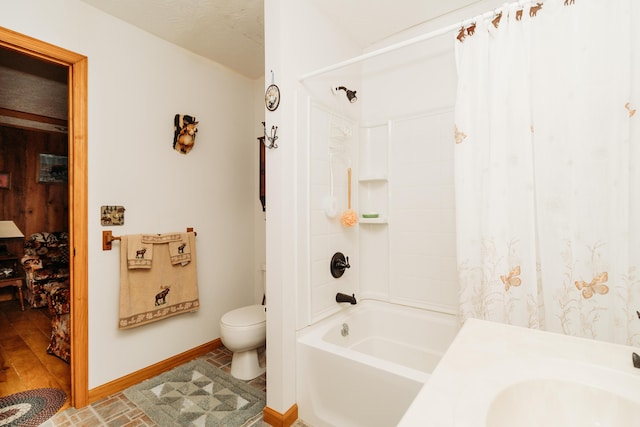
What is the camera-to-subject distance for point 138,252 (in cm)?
211

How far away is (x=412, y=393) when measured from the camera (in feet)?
4.32

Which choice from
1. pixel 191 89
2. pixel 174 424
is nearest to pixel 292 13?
pixel 191 89

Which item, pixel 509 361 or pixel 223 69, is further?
pixel 223 69

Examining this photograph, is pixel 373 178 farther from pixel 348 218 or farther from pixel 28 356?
pixel 28 356

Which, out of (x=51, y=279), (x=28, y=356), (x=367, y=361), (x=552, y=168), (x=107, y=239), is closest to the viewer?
(x=552, y=168)

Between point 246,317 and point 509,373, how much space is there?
189 cm

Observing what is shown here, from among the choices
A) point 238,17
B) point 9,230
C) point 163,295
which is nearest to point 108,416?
point 163,295

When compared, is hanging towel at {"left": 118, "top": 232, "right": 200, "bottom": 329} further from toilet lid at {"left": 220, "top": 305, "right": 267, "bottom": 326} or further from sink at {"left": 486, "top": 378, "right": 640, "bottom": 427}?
sink at {"left": 486, "top": 378, "right": 640, "bottom": 427}

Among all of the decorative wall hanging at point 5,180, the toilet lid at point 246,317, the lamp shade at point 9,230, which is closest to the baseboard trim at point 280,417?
the toilet lid at point 246,317

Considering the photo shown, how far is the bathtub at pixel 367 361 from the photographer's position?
141cm

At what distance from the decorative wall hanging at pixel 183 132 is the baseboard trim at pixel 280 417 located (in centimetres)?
192

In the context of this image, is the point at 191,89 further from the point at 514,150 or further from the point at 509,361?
the point at 509,361

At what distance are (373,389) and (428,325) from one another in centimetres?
77

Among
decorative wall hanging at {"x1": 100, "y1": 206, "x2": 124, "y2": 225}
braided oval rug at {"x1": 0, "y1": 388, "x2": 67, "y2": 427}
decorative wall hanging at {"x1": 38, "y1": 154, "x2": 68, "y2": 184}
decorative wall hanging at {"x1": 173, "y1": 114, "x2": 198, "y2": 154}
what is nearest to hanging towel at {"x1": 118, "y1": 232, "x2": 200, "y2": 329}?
decorative wall hanging at {"x1": 100, "y1": 206, "x2": 124, "y2": 225}
